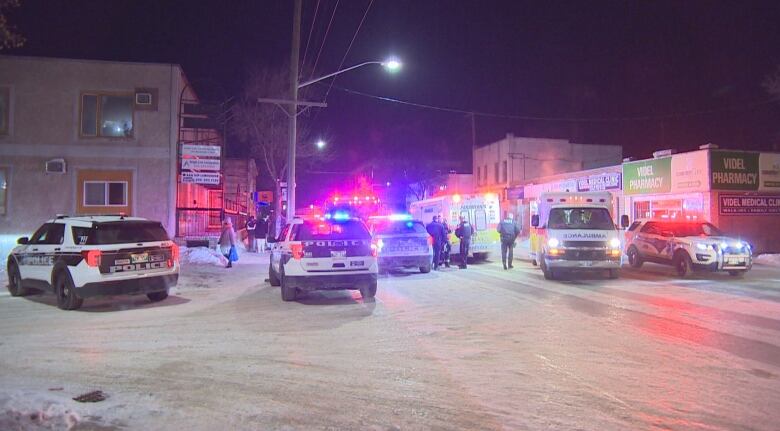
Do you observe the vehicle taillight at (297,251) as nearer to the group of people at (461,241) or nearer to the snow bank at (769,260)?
the group of people at (461,241)

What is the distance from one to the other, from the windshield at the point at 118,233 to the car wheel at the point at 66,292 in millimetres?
720

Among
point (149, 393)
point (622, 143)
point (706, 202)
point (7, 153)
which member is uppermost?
point (622, 143)

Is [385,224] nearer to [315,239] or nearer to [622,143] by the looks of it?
[315,239]

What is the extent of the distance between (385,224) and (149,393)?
1183 cm

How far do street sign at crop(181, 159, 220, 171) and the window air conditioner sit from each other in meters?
4.07

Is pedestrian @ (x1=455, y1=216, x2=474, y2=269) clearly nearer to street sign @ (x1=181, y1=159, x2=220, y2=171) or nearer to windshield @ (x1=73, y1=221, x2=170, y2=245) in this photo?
street sign @ (x1=181, y1=159, x2=220, y2=171)

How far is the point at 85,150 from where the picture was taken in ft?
67.7

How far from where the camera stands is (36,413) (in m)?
4.73

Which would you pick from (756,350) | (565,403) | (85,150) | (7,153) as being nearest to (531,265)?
(756,350)

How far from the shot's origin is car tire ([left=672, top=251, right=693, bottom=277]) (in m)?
16.2

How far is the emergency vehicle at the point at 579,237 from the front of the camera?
1492 cm

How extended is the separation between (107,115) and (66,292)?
1256cm

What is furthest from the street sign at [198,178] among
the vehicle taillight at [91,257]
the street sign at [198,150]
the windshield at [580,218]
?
the windshield at [580,218]

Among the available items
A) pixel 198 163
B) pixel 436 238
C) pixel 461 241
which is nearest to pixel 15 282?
pixel 198 163
